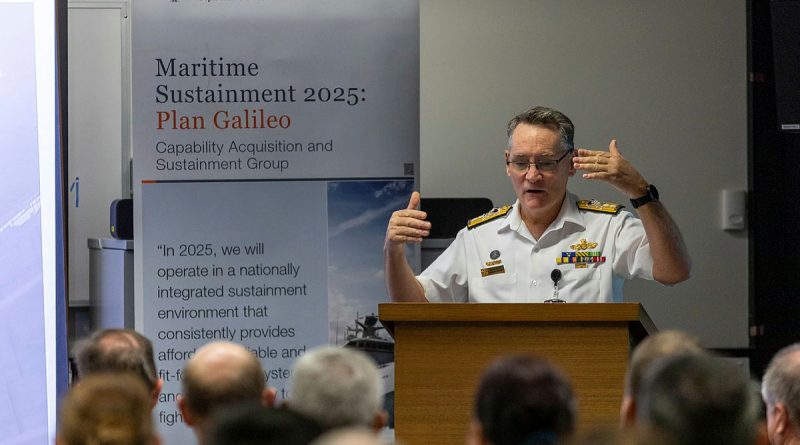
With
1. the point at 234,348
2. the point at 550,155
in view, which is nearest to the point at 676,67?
the point at 550,155

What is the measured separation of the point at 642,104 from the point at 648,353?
13.0 ft

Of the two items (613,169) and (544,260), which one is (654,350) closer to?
(613,169)

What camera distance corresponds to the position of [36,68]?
15.4 ft

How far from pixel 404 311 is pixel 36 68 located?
2.37 m

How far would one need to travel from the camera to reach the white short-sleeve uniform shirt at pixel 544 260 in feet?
12.9

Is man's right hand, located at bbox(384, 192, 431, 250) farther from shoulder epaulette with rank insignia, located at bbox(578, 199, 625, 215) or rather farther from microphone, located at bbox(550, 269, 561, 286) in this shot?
shoulder epaulette with rank insignia, located at bbox(578, 199, 625, 215)

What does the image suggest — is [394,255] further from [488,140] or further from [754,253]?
[754,253]

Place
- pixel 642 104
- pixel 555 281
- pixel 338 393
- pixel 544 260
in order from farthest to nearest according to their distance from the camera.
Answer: pixel 642 104, pixel 544 260, pixel 555 281, pixel 338 393

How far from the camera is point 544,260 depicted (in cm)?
404

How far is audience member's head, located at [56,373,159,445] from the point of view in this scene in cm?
194

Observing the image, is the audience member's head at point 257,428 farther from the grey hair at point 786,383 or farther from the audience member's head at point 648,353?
the grey hair at point 786,383

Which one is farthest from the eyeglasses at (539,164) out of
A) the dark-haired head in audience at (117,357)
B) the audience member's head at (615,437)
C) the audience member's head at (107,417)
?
the audience member's head at (615,437)

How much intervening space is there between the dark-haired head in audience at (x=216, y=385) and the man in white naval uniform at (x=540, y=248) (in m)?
1.34

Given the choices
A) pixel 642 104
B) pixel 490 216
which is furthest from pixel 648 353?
pixel 642 104
